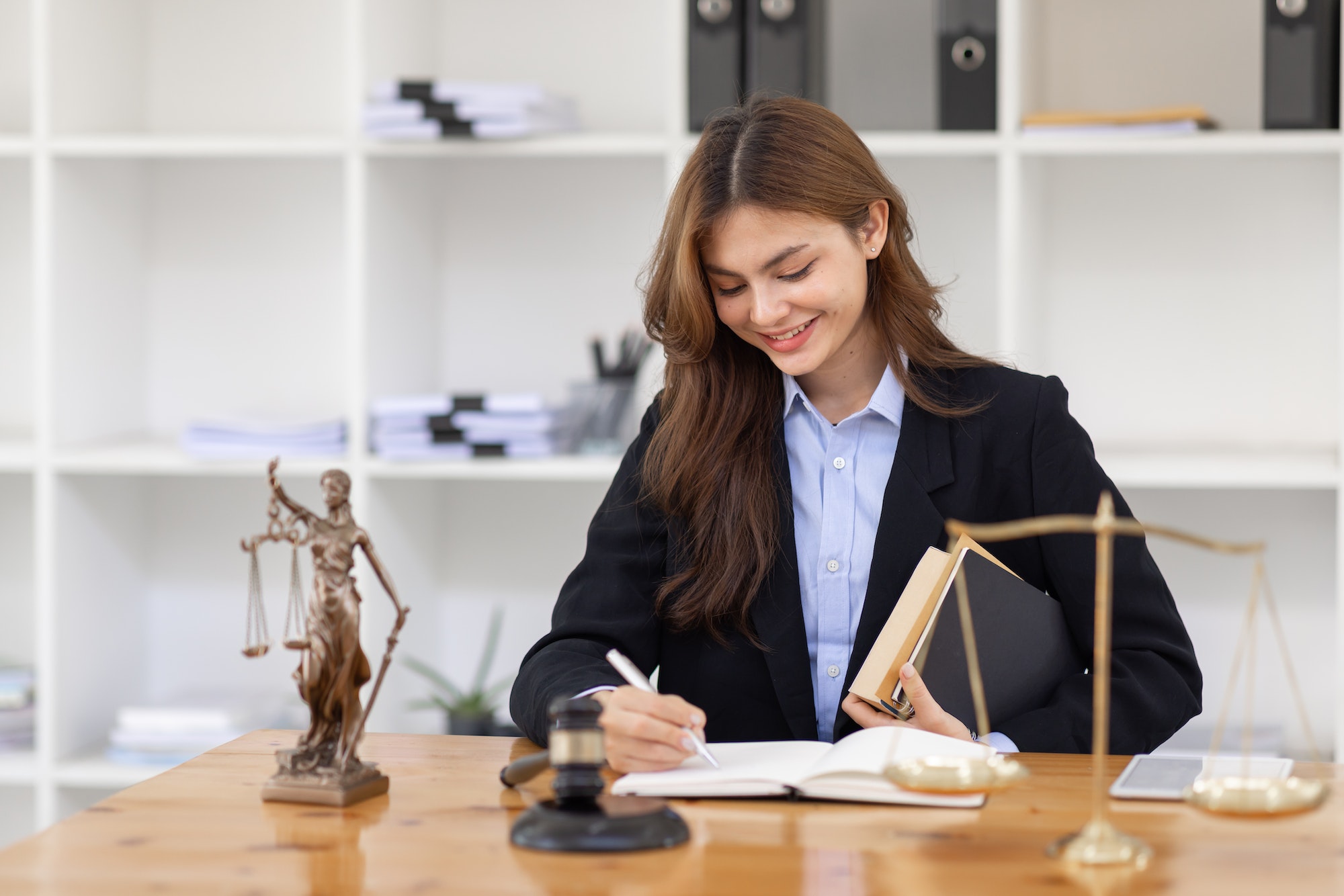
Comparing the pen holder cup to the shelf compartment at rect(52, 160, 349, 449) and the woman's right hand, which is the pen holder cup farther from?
the woman's right hand

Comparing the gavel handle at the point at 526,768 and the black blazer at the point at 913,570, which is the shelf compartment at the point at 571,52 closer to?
the black blazer at the point at 913,570

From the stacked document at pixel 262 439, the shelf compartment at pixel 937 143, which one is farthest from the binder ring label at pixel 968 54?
the stacked document at pixel 262 439

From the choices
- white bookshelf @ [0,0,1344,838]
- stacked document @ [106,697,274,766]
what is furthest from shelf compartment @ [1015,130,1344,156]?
stacked document @ [106,697,274,766]

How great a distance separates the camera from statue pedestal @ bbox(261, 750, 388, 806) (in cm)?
108

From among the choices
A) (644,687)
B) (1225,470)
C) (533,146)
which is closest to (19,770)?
(533,146)

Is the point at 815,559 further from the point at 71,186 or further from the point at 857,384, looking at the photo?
the point at 71,186

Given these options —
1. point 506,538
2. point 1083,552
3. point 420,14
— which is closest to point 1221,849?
point 1083,552

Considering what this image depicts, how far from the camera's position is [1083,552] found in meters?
1.50

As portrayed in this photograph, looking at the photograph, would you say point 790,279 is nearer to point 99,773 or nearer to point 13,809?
point 99,773

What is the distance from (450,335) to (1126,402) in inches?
52.8

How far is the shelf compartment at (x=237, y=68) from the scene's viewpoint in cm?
271

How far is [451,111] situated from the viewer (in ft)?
7.52

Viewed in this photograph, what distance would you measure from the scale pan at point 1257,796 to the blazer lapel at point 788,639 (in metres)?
0.63

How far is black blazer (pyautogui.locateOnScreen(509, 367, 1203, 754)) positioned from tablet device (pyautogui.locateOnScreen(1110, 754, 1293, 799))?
0.26m
